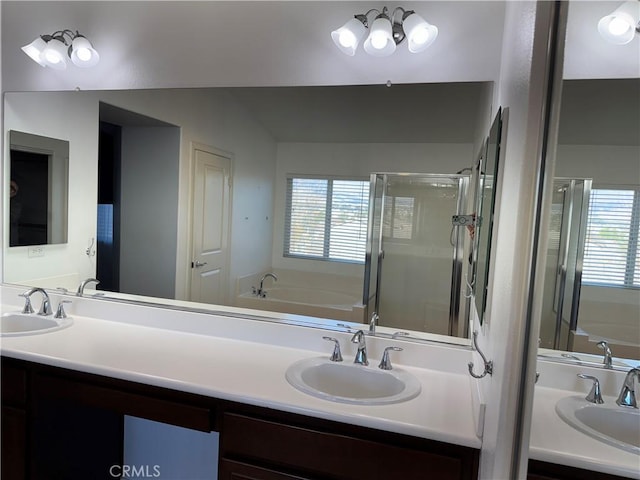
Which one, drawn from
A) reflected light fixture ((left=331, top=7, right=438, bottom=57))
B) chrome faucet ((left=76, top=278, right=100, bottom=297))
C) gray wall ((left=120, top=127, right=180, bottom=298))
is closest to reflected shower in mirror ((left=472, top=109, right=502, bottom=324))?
reflected light fixture ((left=331, top=7, right=438, bottom=57))

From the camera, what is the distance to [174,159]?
2141 millimetres

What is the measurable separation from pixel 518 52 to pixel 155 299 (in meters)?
1.95

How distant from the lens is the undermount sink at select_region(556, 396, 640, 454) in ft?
1.95

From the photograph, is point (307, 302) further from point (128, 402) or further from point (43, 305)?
point (43, 305)

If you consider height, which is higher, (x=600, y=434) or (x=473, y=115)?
(x=473, y=115)

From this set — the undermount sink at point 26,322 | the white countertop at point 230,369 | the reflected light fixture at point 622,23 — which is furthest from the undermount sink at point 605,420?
the undermount sink at point 26,322

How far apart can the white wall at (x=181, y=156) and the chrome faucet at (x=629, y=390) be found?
5.45ft

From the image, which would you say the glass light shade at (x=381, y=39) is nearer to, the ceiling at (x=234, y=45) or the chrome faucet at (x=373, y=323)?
the ceiling at (x=234, y=45)

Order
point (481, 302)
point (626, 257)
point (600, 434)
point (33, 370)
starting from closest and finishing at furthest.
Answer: point (626, 257) → point (600, 434) → point (481, 302) → point (33, 370)

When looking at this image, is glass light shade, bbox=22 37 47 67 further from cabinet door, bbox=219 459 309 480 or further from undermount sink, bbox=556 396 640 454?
undermount sink, bbox=556 396 640 454

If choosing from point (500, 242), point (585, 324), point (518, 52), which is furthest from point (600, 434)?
point (518, 52)

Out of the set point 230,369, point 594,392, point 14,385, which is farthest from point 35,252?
point 594,392

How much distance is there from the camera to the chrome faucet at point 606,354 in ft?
2.34

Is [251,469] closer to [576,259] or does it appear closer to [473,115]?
[576,259]
